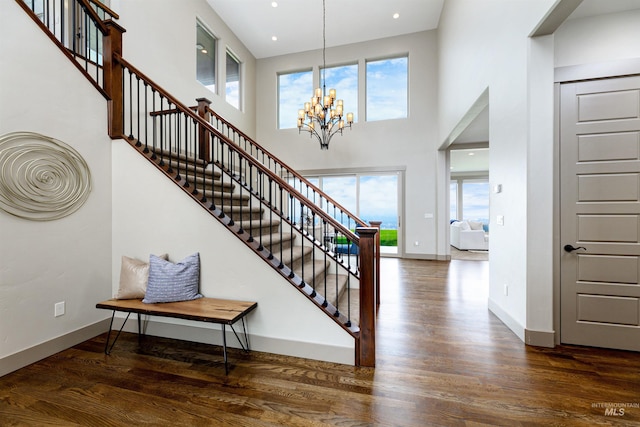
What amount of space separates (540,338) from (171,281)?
330cm

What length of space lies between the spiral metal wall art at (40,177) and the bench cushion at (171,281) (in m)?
0.89

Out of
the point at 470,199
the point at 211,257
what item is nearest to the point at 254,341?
the point at 211,257


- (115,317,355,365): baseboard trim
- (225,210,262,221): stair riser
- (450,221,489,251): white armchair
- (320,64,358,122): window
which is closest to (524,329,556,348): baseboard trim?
(115,317,355,365): baseboard trim

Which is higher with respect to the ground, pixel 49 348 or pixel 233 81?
pixel 233 81

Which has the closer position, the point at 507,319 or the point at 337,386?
the point at 337,386

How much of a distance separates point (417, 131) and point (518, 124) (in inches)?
171

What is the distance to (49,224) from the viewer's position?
7.56ft

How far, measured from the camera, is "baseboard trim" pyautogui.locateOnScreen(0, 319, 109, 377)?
203 centimetres

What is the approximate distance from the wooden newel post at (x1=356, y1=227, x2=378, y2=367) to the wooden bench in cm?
92

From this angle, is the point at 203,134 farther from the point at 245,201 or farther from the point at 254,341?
the point at 254,341

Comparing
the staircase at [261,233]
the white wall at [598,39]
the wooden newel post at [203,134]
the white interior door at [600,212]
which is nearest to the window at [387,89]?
the wooden newel post at [203,134]

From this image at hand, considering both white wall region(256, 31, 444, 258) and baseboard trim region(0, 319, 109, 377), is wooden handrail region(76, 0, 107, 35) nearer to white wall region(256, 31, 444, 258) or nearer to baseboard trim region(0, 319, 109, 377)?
baseboard trim region(0, 319, 109, 377)

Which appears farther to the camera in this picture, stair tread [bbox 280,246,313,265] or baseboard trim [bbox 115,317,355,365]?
stair tread [bbox 280,246,313,265]

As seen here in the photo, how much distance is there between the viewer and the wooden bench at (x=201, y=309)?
6.65ft
